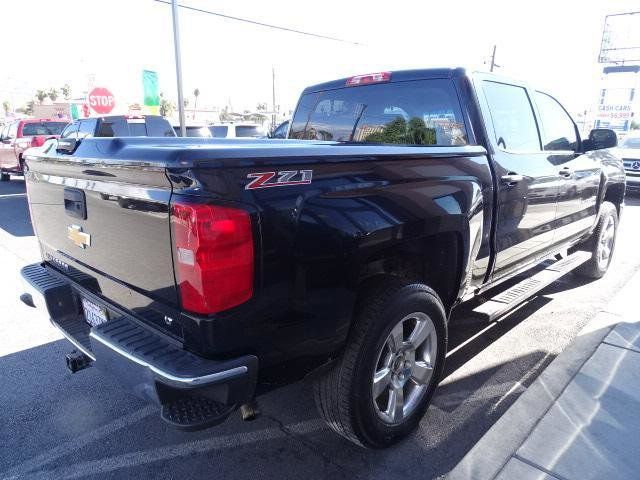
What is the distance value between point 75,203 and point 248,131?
14.6 meters

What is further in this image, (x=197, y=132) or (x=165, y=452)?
(x=197, y=132)

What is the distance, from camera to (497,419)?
9.40ft

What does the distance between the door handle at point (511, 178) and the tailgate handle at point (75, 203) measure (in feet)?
8.24

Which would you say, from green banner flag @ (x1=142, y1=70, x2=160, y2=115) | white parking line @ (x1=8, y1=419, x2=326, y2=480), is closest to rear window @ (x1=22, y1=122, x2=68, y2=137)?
green banner flag @ (x1=142, y1=70, x2=160, y2=115)

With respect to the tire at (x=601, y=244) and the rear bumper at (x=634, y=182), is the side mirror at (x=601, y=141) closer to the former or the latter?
the tire at (x=601, y=244)

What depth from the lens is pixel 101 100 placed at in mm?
16031

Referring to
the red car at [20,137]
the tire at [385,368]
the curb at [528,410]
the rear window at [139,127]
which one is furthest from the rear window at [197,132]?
the tire at [385,368]

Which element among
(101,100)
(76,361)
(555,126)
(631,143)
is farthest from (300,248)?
(101,100)

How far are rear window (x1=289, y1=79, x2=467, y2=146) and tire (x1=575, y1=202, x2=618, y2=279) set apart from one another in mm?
2983

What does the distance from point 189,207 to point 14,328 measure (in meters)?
3.40

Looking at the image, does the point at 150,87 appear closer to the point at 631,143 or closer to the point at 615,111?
the point at 631,143

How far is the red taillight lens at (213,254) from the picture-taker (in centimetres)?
170

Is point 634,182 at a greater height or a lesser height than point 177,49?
lesser

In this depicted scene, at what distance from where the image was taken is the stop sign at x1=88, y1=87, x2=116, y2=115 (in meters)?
15.7
